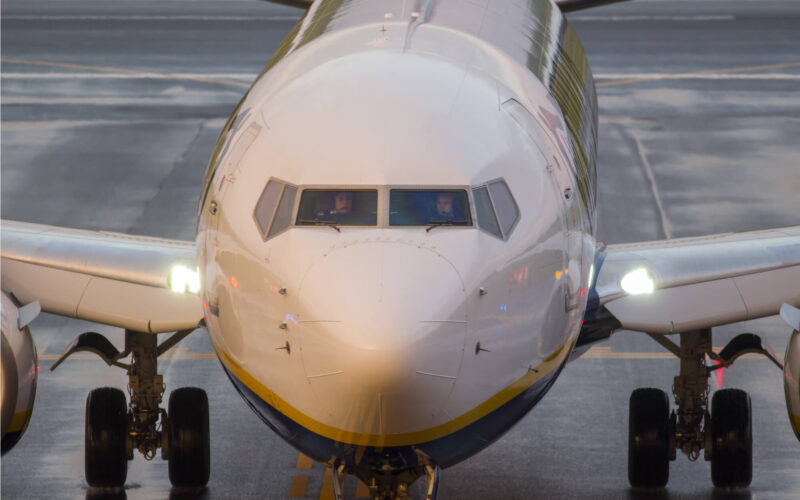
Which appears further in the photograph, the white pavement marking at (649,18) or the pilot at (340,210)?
the white pavement marking at (649,18)

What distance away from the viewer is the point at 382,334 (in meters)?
9.91

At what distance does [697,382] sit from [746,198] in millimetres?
13864

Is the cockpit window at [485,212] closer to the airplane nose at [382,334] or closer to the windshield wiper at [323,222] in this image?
the airplane nose at [382,334]

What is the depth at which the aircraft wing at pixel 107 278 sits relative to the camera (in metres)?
14.8

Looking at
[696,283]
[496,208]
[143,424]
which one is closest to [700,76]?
[696,283]

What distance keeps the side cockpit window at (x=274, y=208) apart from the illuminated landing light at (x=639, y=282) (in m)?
4.52

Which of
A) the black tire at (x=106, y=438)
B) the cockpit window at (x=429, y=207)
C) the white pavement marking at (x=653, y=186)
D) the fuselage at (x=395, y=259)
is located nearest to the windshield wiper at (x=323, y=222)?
the fuselage at (x=395, y=259)

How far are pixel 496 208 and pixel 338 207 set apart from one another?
1.23m

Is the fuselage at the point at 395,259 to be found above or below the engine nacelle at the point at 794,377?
above

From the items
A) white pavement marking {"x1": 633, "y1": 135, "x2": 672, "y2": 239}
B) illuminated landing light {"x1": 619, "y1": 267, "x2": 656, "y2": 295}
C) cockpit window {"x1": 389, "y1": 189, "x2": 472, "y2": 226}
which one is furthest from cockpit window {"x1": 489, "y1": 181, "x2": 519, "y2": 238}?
white pavement marking {"x1": 633, "y1": 135, "x2": 672, "y2": 239}

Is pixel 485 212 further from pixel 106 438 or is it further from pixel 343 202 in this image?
pixel 106 438

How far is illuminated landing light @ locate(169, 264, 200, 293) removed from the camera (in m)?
14.9

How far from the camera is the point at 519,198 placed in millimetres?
11461

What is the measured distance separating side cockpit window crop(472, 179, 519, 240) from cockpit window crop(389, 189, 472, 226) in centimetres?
12
